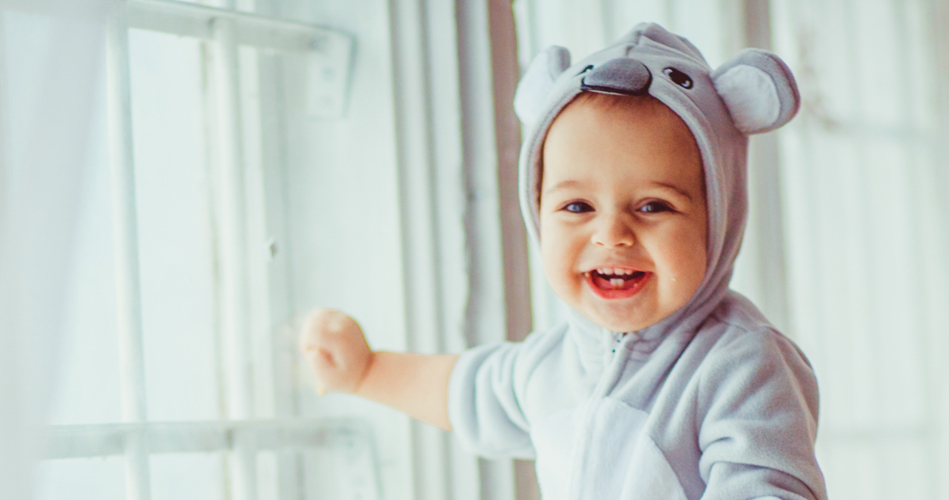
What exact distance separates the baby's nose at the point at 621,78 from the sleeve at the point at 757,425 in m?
0.23

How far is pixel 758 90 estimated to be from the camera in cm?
67

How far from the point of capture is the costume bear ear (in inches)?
29.3

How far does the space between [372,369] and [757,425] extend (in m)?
0.38

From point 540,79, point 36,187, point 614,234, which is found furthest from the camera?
point 540,79

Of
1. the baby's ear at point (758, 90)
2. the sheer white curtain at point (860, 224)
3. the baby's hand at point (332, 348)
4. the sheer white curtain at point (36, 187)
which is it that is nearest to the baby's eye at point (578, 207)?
the baby's ear at point (758, 90)

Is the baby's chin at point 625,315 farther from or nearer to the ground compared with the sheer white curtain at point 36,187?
nearer to the ground

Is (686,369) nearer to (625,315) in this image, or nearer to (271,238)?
(625,315)

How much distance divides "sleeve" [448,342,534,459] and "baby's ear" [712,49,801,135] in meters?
Answer: 0.32

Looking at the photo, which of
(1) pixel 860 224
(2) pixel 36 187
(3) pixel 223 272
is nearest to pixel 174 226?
(3) pixel 223 272

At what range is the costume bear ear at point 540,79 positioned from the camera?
0.75m

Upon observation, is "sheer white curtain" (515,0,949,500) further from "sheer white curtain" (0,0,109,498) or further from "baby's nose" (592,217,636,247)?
"sheer white curtain" (0,0,109,498)

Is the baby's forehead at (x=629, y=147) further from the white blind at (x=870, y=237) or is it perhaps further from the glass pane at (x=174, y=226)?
the white blind at (x=870, y=237)

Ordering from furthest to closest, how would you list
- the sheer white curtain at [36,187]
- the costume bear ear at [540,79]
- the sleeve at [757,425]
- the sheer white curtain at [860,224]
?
the sheer white curtain at [860,224]
the costume bear ear at [540,79]
the sleeve at [757,425]
the sheer white curtain at [36,187]

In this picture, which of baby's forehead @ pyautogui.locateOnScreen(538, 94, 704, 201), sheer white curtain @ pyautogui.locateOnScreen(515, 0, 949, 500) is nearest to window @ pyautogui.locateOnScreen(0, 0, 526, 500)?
baby's forehead @ pyautogui.locateOnScreen(538, 94, 704, 201)
